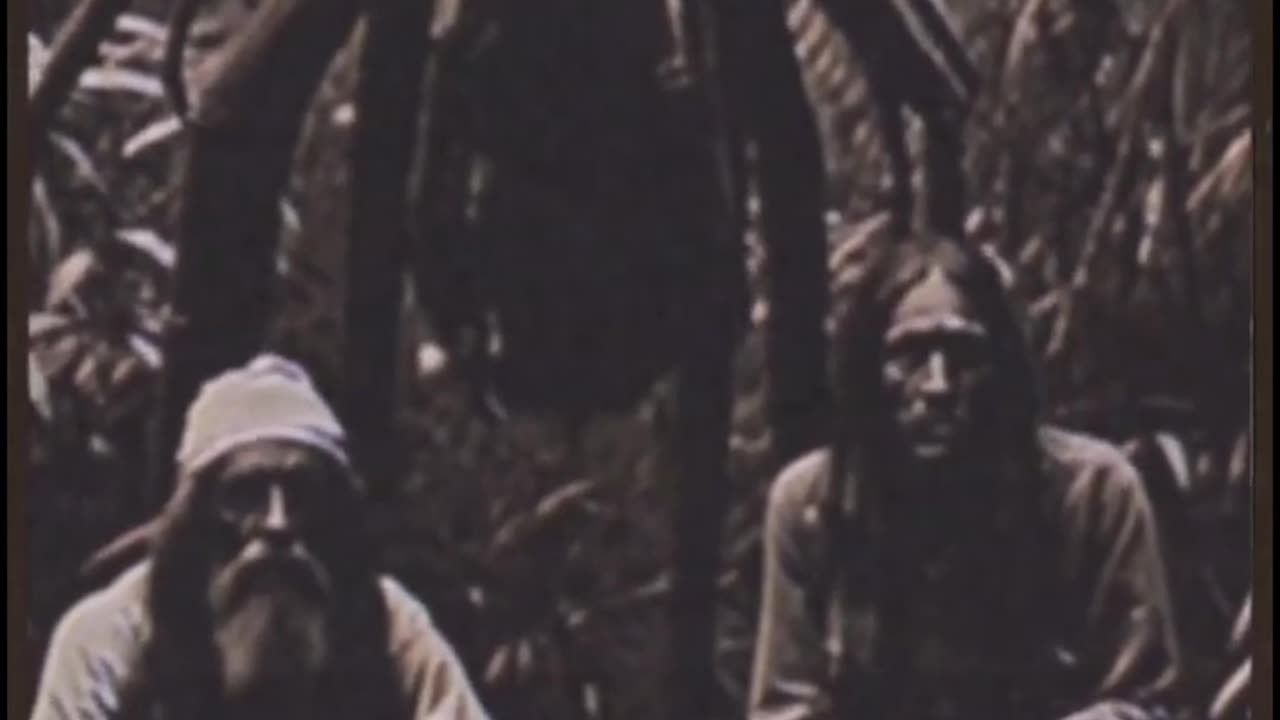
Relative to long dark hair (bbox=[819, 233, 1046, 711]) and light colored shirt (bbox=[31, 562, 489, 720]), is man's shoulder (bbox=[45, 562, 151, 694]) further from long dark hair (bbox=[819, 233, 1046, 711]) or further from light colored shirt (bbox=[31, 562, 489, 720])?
long dark hair (bbox=[819, 233, 1046, 711])

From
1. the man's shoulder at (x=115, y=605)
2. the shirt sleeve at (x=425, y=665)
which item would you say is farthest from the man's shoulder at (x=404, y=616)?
the man's shoulder at (x=115, y=605)

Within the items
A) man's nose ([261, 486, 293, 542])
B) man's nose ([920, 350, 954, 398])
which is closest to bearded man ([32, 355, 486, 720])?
man's nose ([261, 486, 293, 542])

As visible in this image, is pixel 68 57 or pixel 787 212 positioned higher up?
pixel 68 57

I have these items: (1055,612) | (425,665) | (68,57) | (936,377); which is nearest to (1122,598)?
(1055,612)

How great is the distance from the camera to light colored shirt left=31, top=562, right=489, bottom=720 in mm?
915

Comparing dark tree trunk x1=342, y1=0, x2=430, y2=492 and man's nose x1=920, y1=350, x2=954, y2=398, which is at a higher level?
dark tree trunk x1=342, y1=0, x2=430, y2=492

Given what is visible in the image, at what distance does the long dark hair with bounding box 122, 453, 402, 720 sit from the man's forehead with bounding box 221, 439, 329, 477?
0.04 ft

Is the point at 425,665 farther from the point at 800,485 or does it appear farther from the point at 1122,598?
the point at 1122,598

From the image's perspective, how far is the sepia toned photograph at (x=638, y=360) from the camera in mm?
919

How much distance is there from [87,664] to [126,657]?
2 centimetres

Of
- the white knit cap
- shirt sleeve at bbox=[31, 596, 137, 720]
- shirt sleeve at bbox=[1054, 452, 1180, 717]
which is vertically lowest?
shirt sleeve at bbox=[1054, 452, 1180, 717]

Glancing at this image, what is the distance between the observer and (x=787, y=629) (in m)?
0.94

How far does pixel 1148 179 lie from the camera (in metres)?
0.96

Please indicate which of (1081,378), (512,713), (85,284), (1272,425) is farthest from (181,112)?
(1272,425)
